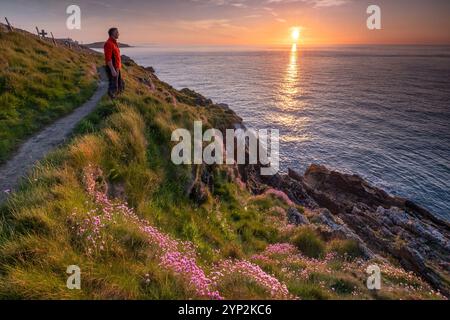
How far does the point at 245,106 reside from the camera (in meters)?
71.1

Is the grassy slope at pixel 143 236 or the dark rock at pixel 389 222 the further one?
the dark rock at pixel 389 222

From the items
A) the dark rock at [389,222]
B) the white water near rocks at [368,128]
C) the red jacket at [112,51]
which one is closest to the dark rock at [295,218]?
the dark rock at [389,222]

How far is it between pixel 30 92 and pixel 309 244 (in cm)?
1710

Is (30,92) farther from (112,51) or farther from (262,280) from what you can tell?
(262,280)

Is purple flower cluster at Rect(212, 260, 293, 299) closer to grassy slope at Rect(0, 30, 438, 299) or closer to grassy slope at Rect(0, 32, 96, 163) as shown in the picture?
grassy slope at Rect(0, 30, 438, 299)

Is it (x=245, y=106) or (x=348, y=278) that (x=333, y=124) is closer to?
(x=245, y=106)

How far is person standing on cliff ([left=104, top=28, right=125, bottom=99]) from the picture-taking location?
12.1 m

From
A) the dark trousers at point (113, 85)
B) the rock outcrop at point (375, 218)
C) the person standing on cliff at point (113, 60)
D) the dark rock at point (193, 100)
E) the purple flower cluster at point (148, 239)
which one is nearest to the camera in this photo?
the purple flower cluster at point (148, 239)

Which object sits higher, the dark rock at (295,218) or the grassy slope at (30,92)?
the grassy slope at (30,92)

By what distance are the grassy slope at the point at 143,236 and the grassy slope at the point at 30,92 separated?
100 inches

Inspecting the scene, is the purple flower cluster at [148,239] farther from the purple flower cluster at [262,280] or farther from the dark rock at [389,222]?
the dark rock at [389,222]

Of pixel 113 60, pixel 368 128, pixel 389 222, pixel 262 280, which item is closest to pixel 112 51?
pixel 113 60

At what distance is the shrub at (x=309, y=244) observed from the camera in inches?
433

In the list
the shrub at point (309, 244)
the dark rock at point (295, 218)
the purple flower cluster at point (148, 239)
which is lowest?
the dark rock at point (295, 218)
